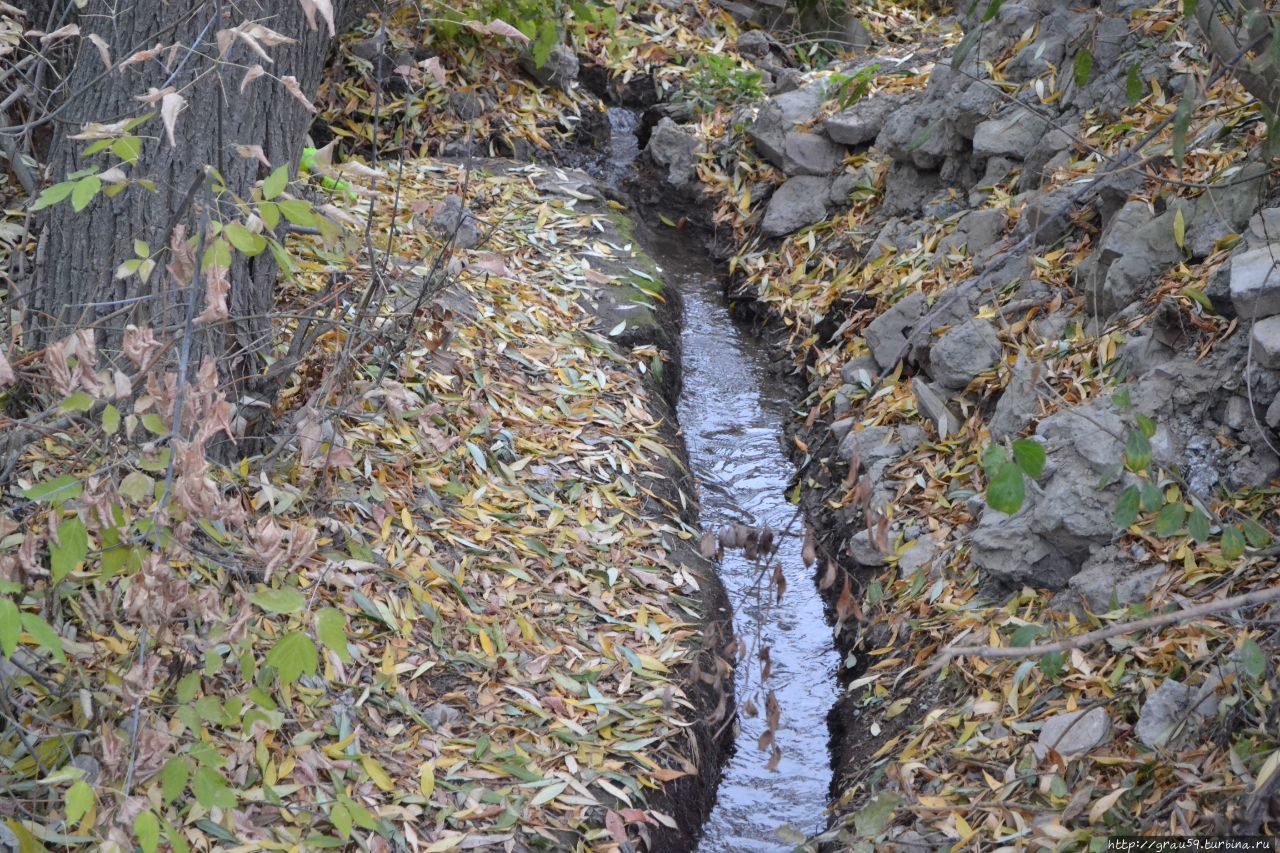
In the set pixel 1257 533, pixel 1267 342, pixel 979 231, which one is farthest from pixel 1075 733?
pixel 979 231

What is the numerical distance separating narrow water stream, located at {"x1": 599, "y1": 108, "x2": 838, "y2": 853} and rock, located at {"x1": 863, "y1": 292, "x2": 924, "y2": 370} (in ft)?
2.20

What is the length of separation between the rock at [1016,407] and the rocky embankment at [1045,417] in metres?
0.01

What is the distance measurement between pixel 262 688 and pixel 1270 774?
226 centimetres

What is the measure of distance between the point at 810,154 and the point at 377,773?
4906 mm

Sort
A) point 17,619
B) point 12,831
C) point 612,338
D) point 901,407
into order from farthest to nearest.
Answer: point 612,338, point 901,407, point 12,831, point 17,619

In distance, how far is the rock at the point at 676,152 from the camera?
7.78 metres

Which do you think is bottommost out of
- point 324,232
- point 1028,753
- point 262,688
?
point 1028,753

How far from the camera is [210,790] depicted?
2.25 metres

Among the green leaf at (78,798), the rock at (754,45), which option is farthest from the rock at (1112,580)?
the rock at (754,45)

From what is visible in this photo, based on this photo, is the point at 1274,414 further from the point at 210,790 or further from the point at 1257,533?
the point at 210,790

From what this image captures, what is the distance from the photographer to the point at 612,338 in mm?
5621

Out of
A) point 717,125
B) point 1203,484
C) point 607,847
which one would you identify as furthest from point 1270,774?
point 717,125

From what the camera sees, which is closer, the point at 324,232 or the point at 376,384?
the point at 324,232

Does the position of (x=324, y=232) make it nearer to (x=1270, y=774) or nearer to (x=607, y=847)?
(x=607, y=847)
